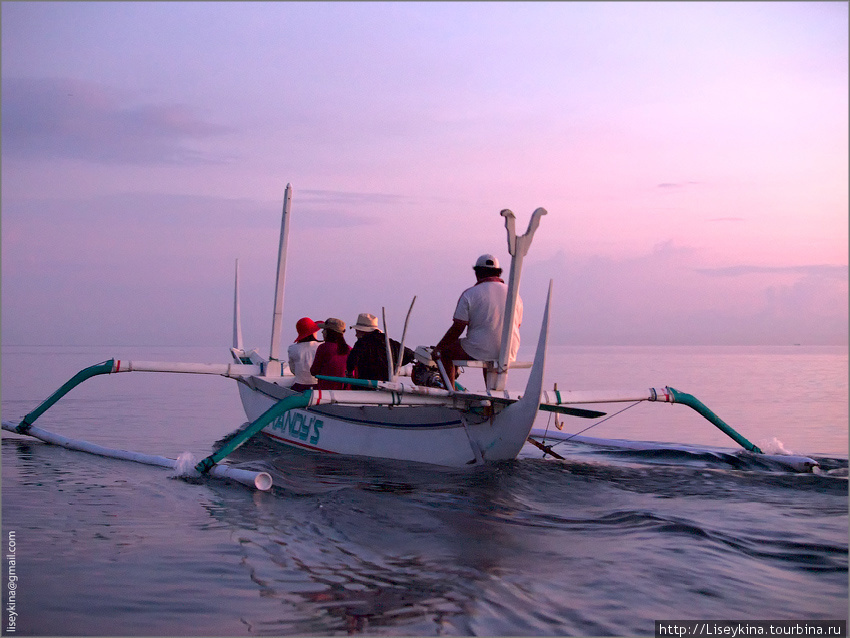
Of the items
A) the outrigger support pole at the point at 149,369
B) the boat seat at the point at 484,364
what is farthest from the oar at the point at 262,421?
the outrigger support pole at the point at 149,369

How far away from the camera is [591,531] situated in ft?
17.0

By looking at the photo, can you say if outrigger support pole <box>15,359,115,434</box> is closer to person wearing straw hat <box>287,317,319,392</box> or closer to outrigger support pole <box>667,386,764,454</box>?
person wearing straw hat <box>287,317,319,392</box>

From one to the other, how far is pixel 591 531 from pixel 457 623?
6.80 feet

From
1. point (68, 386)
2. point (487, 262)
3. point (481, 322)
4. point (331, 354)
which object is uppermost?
point (487, 262)

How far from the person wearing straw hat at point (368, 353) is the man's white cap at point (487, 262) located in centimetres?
174

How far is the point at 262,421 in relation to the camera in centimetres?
696

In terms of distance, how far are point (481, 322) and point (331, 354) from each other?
2668 mm

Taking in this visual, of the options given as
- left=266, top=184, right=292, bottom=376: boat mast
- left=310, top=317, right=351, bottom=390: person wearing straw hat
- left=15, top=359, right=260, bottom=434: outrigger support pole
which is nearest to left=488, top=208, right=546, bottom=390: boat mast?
left=310, top=317, right=351, bottom=390: person wearing straw hat

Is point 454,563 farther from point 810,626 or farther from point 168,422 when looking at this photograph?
point 168,422

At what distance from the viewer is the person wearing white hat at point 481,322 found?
7039mm

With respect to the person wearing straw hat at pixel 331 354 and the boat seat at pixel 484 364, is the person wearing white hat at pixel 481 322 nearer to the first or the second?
the boat seat at pixel 484 364

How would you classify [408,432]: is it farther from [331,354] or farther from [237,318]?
[237,318]

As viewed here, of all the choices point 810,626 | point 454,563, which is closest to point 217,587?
point 454,563

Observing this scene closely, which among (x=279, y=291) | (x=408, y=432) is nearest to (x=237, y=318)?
(x=279, y=291)
